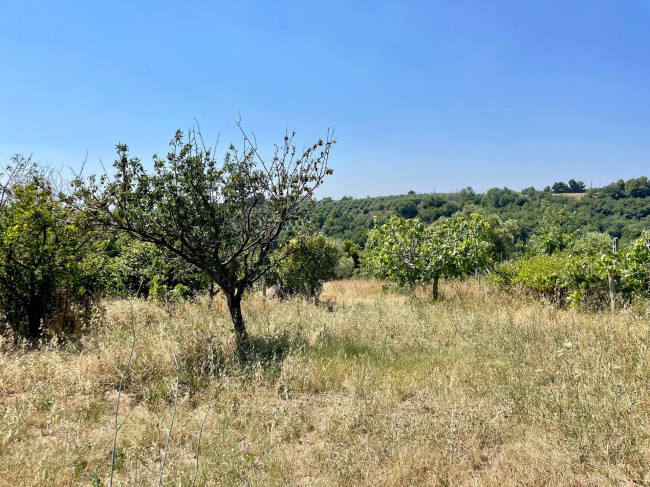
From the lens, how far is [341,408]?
12.3 ft

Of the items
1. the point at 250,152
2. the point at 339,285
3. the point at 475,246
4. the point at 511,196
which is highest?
the point at 511,196

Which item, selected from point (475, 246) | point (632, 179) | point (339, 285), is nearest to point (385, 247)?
point (475, 246)

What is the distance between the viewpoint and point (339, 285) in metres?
17.5

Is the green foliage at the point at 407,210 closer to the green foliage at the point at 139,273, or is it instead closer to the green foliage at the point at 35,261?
the green foliage at the point at 139,273

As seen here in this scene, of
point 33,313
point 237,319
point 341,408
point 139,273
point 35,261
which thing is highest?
point 35,261

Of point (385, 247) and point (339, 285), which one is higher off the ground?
point (385, 247)

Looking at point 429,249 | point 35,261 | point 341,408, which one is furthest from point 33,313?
point 429,249

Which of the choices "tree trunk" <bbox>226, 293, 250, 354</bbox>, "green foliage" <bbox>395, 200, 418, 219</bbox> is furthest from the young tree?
"green foliage" <bbox>395, 200, 418, 219</bbox>

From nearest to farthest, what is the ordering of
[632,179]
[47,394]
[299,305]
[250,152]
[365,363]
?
[47,394] < [365,363] < [250,152] < [299,305] < [632,179]

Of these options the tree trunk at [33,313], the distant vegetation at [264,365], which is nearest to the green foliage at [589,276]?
the distant vegetation at [264,365]

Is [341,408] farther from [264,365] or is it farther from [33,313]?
[33,313]

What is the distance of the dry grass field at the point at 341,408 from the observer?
Answer: 2783mm

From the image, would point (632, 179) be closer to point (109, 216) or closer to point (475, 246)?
point (475, 246)

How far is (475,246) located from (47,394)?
33.9 ft
